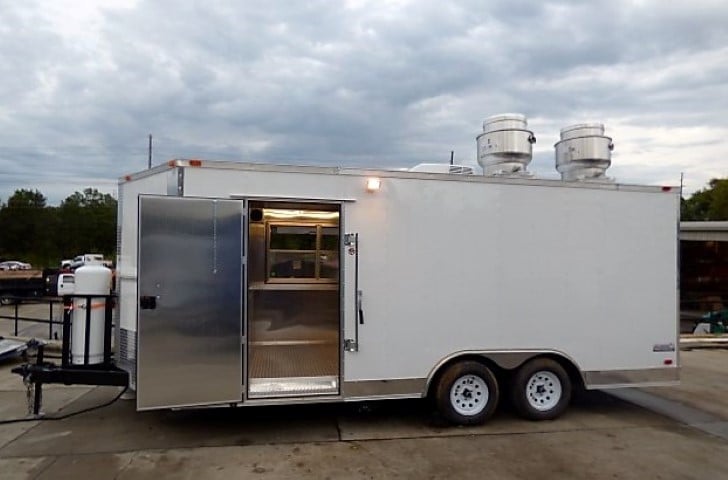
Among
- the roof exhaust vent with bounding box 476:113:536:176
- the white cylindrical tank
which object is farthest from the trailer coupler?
the roof exhaust vent with bounding box 476:113:536:176

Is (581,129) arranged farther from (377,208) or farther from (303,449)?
(303,449)

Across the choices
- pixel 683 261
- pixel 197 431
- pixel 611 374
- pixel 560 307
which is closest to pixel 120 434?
pixel 197 431

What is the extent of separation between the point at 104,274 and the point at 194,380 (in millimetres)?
1740

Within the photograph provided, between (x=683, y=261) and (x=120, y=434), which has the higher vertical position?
(x=683, y=261)

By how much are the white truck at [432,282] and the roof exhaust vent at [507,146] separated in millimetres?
16

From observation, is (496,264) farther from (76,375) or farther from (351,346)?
(76,375)

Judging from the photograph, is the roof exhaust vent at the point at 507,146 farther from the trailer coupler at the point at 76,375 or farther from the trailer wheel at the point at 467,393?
the trailer coupler at the point at 76,375

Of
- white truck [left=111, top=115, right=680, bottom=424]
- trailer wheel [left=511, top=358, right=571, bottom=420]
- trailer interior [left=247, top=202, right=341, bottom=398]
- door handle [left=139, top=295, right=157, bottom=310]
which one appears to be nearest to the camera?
door handle [left=139, top=295, right=157, bottom=310]

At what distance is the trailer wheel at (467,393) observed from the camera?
580cm

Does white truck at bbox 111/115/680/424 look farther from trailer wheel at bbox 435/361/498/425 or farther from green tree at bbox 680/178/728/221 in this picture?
green tree at bbox 680/178/728/221

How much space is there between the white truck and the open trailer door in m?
0.01

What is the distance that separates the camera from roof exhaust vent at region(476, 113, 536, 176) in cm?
645

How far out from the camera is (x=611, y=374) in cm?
621

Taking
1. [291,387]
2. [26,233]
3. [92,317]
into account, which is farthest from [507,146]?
[26,233]
